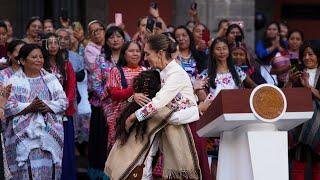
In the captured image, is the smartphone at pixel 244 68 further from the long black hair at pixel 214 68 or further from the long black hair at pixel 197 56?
the long black hair at pixel 197 56

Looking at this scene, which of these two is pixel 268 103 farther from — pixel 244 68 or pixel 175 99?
pixel 244 68

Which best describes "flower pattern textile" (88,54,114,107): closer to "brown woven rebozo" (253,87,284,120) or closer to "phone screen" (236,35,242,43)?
"phone screen" (236,35,242,43)

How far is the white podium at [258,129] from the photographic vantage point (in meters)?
6.01

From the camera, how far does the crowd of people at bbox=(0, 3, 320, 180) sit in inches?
281

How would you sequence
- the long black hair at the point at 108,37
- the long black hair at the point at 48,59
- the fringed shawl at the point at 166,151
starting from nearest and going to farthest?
the fringed shawl at the point at 166,151, the long black hair at the point at 48,59, the long black hair at the point at 108,37

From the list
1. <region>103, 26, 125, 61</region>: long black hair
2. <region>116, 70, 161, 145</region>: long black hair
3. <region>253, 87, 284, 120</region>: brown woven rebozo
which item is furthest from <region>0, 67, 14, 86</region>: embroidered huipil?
<region>253, 87, 284, 120</region>: brown woven rebozo

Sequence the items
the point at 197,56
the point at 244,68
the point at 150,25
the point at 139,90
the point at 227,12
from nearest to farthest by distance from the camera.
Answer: the point at 139,90
the point at 244,68
the point at 197,56
the point at 150,25
the point at 227,12

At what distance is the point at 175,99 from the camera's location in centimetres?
708

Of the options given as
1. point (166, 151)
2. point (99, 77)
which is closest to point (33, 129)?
point (99, 77)

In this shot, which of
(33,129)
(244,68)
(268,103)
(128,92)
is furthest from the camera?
(244,68)

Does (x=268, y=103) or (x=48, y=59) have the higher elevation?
(x=48, y=59)

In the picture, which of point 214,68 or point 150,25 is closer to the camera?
point 214,68

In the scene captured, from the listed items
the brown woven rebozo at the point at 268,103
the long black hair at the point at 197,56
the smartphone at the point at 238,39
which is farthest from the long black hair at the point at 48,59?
the brown woven rebozo at the point at 268,103

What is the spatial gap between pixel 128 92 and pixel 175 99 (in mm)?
1800
